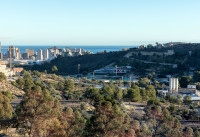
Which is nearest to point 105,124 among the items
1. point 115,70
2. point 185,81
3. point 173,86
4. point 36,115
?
point 36,115

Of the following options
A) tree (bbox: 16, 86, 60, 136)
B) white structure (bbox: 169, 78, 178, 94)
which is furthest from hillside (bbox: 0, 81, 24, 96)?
white structure (bbox: 169, 78, 178, 94)

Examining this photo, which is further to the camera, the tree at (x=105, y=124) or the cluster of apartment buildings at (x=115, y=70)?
the cluster of apartment buildings at (x=115, y=70)

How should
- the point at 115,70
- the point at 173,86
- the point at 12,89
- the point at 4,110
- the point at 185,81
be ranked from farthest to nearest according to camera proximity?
the point at 115,70 < the point at 185,81 < the point at 173,86 < the point at 12,89 < the point at 4,110

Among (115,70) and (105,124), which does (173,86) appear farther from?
(105,124)

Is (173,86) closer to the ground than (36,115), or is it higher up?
closer to the ground

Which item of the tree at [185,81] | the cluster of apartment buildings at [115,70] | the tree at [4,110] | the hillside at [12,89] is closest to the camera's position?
the tree at [4,110]

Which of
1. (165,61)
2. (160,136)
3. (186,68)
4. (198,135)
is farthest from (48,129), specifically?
(165,61)

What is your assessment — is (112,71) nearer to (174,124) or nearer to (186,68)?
(186,68)

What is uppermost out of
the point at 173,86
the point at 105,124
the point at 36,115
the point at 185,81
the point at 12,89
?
the point at 36,115

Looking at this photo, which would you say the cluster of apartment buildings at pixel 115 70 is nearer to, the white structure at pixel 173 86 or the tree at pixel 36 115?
the white structure at pixel 173 86

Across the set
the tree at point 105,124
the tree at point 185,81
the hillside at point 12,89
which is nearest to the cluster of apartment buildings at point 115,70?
the tree at point 185,81

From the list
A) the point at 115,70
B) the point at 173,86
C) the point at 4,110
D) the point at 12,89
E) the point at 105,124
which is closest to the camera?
the point at 105,124

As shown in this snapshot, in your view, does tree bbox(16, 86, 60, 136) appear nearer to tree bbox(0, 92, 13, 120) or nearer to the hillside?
tree bbox(0, 92, 13, 120)
